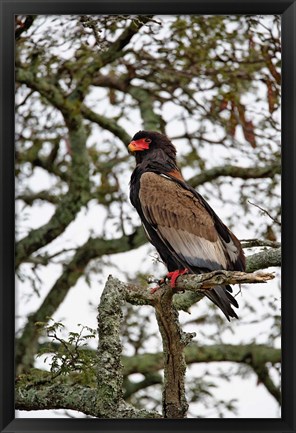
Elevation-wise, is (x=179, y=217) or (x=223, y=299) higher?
(x=179, y=217)

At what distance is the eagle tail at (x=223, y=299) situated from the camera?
15.7 ft

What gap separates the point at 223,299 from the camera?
4.82 meters

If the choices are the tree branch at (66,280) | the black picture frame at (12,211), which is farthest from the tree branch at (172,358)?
the tree branch at (66,280)

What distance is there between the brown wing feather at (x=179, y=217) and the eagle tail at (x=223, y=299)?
37cm

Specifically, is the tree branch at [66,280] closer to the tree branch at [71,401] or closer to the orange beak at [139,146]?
the orange beak at [139,146]

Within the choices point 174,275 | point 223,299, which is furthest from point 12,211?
point 223,299

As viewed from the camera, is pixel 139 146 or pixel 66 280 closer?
pixel 139 146

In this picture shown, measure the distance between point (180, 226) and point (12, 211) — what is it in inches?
42.3

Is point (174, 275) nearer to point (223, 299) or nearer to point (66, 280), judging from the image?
point (223, 299)

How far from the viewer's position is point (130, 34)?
23.8 feet

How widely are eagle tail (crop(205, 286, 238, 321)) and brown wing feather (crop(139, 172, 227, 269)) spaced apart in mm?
369

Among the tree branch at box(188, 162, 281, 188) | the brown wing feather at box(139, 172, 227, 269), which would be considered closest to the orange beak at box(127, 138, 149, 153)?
the brown wing feather at box(139, 172, 227, 269)

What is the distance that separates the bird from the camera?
16.9ft

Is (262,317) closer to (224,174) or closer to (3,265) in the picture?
Result: (224,174)
